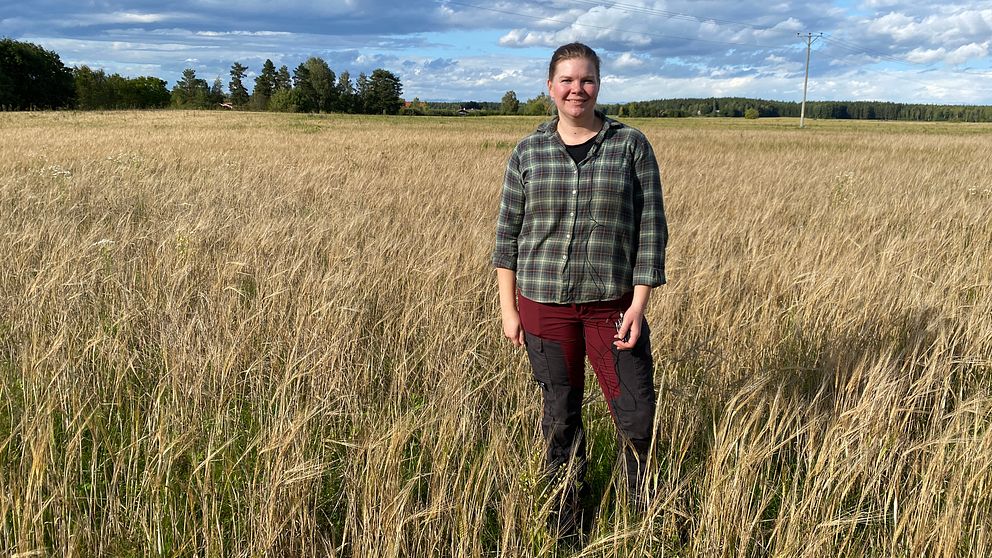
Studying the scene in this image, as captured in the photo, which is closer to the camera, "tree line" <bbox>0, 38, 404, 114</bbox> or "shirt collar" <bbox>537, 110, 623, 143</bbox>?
"shirt collar" <bbox>537, 110, 623, 143</bbox>

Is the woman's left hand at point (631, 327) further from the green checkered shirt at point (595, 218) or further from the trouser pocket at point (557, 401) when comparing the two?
the trouser pocket at point (557, 401)

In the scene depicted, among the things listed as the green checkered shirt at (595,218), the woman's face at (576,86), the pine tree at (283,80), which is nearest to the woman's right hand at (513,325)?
the green checkered shirt at (595,218)

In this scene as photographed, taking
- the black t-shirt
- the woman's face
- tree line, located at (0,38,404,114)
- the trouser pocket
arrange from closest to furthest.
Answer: the woman's face
the black t-shirt
the trouser pocket
tree line, located at (0,38,404,114)

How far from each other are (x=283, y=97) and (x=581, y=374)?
86.8 m

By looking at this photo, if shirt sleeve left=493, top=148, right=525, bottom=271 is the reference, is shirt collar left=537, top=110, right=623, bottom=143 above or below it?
above

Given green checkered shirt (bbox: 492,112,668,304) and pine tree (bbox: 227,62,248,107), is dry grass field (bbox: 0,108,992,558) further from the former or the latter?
pine tree (bbox: 227,62,248,107)

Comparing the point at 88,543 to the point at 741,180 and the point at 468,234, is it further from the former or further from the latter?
the point at 741,180

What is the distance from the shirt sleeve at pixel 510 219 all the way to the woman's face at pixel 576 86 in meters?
0.30

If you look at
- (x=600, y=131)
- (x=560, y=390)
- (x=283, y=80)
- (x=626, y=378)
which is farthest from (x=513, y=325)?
(x=283, y=80)

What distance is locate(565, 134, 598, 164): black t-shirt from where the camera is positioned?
2096 millimetres

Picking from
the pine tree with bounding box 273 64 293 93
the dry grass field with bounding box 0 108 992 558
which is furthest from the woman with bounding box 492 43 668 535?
the pine tree with bounding box 273 64 293 93

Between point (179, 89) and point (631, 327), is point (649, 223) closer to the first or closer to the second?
point (631, 327)

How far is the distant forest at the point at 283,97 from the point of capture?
6688 cm

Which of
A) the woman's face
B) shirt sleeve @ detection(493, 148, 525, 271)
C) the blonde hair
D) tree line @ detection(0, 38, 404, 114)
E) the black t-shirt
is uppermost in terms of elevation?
tree line @ detection(0, 38, 404, 114)
